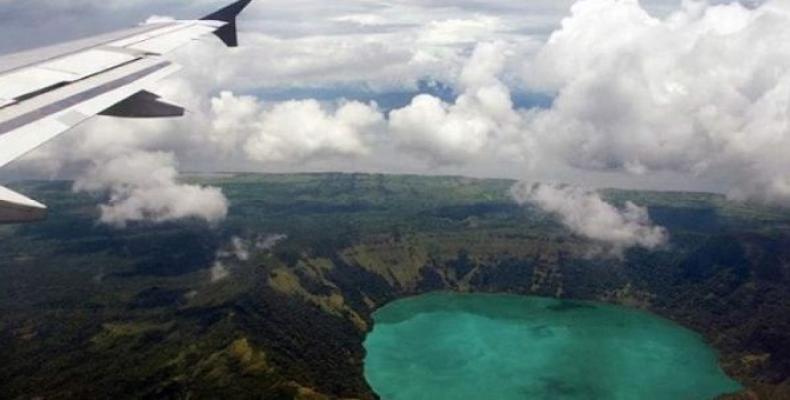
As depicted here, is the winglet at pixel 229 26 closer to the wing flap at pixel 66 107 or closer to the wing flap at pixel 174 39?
the wing flap at pixel 174 39

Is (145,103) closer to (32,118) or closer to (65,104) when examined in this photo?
(65,104)

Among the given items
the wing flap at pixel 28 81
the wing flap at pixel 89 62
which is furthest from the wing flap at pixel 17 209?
the wing flap at pixel 89 62

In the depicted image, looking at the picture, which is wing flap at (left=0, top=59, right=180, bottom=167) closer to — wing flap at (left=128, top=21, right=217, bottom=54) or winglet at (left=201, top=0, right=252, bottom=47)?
wing flap at (left=128, top=21, right=217, bottom=54)

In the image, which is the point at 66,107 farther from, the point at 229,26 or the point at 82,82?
the point at 229,26

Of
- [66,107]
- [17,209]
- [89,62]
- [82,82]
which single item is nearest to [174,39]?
[89,62]

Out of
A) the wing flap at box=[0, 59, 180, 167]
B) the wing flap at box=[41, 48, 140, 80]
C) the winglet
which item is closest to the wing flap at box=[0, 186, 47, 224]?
the wing flap at box=[0, 59, 180, 167]

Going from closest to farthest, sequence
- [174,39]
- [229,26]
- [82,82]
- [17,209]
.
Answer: [17,209], [82,82], [174,39], [229,26]

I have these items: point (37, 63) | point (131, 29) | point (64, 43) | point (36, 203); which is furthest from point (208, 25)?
point (36, 203)

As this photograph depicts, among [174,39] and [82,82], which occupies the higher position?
[174,39]
